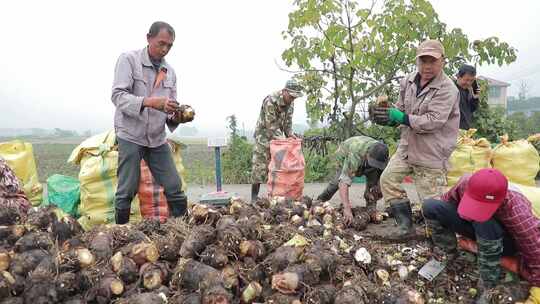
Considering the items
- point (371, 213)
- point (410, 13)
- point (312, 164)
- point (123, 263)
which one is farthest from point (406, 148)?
point (312, 164)

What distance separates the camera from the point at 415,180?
4.25 m

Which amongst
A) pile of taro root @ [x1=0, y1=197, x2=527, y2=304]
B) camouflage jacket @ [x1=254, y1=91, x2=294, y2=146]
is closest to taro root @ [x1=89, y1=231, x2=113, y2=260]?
pile of taro root @ [x1=0, y1=197, x2=527, y2=304]

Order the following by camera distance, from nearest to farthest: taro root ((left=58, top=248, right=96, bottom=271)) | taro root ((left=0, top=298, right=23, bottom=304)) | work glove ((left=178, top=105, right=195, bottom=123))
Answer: taro root ((left=0, top=298, right=23, bottom=304))
taro root ((left=58, top=248, right=96, bottom=271))
work glove ((left=178, top=105, right=195, bottom=123))

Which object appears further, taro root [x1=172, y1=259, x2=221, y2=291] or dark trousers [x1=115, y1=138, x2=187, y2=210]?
dark trousers [x1=115, y1=138, x2=187, y2=210]

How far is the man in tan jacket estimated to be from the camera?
3.91m

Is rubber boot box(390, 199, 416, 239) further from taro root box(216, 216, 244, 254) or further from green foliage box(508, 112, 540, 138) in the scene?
green foliage box(508, 112, 540, 138)

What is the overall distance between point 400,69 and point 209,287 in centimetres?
638

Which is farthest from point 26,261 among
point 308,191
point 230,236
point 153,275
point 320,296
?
point 308,191

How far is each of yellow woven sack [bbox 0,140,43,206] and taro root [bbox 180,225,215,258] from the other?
2752 millimetres

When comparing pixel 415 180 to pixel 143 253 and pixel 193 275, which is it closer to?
pixel 193 275

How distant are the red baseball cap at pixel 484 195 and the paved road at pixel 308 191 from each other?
3058 millimetres

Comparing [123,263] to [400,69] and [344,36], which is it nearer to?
[344,36]

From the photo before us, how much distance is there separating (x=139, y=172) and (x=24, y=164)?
5.90ft

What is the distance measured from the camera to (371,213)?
4.86m
